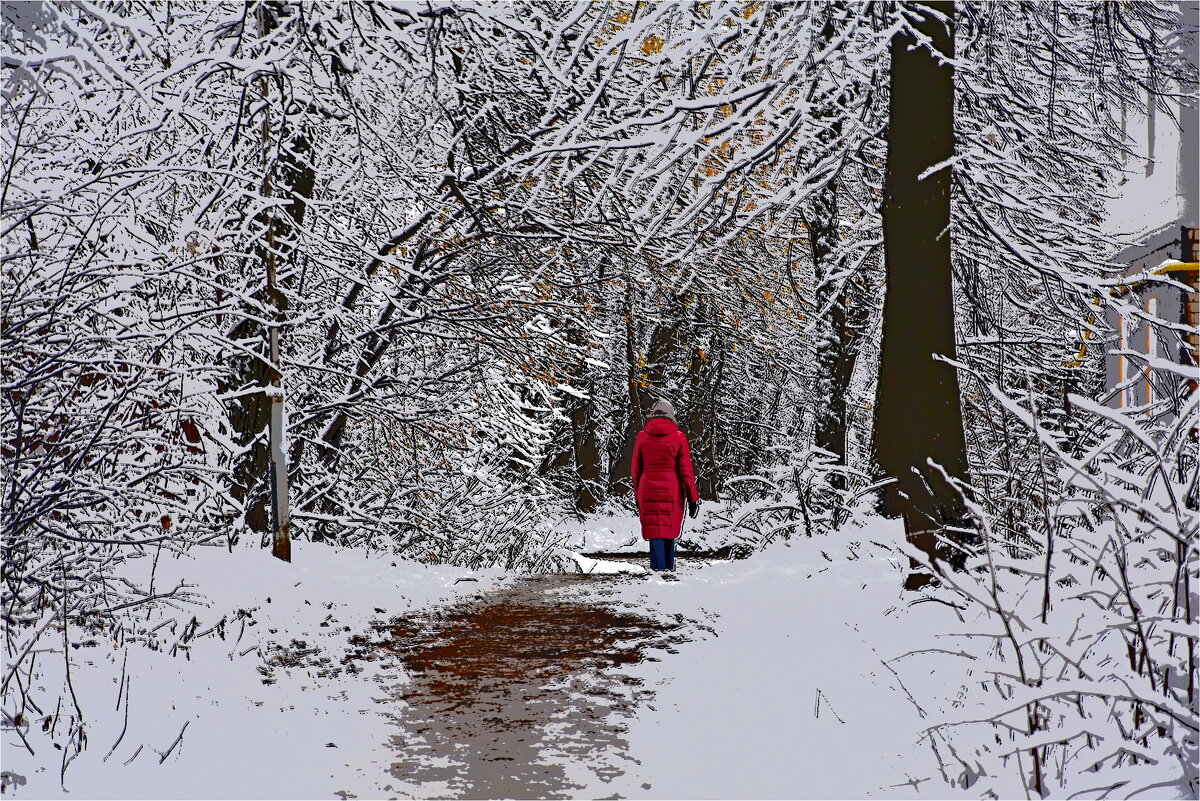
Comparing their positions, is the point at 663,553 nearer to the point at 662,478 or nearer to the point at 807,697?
the point at 662,478

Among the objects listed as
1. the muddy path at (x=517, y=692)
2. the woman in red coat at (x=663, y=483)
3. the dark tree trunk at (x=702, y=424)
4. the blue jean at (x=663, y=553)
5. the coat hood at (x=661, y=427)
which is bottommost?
the muddy path at (x=517, y=692)

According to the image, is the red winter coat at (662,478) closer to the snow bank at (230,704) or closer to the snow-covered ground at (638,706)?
the snow-covered ground at (638,706)

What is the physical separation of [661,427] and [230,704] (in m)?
7.94

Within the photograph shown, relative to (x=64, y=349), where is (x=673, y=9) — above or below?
above

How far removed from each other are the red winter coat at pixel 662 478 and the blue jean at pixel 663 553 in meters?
0.09

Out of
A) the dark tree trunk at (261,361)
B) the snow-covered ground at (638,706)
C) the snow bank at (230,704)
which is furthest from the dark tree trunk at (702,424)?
the snow bank at (230,704)

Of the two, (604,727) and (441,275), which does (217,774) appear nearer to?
(604,727)

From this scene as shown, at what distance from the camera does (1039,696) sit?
3.52m

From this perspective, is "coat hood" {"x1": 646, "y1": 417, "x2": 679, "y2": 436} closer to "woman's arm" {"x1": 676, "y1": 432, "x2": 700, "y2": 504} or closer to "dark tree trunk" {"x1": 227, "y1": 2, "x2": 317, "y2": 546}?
"woman's arm" {"x1": 676, "y1": 432, "x2": 700, "y2": 504}

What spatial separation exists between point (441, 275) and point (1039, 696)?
31.1 feet

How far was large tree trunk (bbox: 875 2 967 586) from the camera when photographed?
28.3 feet

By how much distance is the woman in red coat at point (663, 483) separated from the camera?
517 inches

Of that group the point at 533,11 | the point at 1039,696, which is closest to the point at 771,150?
the point at 533,11

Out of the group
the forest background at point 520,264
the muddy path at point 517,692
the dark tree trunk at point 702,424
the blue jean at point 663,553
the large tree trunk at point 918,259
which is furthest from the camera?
the dark tree trunk at point 702,424
